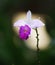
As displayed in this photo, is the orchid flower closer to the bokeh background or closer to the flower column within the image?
the flower column

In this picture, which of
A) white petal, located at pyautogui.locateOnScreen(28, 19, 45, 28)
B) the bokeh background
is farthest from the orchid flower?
the bokeh background

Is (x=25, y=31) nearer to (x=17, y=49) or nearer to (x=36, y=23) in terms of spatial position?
(x=36, y=23)

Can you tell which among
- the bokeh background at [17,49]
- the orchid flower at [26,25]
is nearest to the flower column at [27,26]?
the orchid flower at [26,25]

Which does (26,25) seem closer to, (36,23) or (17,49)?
(36,23)

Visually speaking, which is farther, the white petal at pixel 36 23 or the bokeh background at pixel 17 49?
the bokeh background at pixel 17 49

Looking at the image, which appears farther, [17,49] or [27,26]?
[17,49]

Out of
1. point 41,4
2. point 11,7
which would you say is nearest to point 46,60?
point 11,7

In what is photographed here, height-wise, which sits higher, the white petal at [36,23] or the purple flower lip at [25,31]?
the white petal at [36,23]

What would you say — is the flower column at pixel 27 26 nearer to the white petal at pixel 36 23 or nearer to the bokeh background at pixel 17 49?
the white petal at pixel 36 23

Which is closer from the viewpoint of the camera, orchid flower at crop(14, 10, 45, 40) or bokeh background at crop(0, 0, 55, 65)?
orchid flower at crop(14, 10, 45, 40)

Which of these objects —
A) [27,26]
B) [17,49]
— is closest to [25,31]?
[27,26]

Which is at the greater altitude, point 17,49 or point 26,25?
point 26,25
